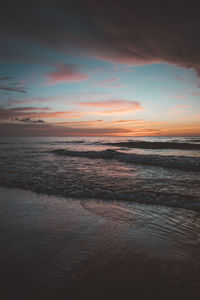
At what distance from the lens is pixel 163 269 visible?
2141mm

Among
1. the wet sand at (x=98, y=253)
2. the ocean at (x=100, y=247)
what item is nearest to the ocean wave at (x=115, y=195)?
the ocean at (x=100, y=247)

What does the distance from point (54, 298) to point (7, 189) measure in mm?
4728

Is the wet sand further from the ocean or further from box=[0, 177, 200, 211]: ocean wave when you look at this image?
box=[0, 177, 200, 211]: ocean wave

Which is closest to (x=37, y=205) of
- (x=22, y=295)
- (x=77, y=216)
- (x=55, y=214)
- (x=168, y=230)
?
(x=55, y=214)

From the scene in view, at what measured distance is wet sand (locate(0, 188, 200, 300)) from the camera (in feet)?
6.00

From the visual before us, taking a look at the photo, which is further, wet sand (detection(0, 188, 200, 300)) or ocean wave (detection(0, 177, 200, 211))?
ocean wave (detection(0, 177, 200, 211))

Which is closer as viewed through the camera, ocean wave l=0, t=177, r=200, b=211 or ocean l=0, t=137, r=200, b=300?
ocean l=0, t=137, r=200, b=300

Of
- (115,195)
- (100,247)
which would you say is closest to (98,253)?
(100,247)

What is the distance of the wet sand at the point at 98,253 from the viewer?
1829 mm

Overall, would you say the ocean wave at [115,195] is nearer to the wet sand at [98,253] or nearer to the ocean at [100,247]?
the ocean at [100,247]

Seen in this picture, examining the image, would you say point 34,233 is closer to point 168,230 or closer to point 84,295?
point 84,295

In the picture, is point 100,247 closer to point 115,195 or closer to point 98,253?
point 98,253

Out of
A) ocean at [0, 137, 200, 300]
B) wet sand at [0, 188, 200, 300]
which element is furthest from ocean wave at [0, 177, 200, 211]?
wet sand at [0, 188, 200, 300]

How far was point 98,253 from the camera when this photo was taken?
2.43 m
